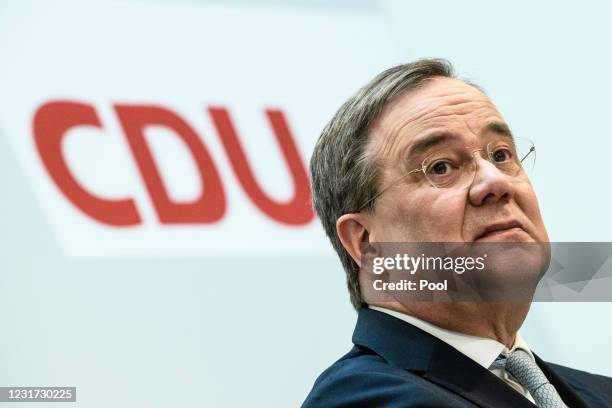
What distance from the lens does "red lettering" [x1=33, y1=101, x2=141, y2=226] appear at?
229cm

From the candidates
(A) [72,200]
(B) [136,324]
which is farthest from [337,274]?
(A) [72,200]

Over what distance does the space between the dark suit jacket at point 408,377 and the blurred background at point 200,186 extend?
80cm

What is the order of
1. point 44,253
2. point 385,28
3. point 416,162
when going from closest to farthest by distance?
point 416,162, point 44,253, point 385,28

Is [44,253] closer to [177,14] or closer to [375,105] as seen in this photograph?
[177,14]

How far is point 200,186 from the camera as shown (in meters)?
2.37

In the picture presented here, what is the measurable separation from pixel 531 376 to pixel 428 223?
30 cm

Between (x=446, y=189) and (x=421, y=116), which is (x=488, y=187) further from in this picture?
(x=421, y=116)

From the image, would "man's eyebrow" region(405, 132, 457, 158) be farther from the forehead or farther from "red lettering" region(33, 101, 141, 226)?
"red lettering" region(33, 101, 141, 226)

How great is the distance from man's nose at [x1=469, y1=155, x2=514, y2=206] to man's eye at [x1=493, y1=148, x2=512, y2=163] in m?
0.08

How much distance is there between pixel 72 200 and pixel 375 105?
0.97 meters

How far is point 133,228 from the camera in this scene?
2.30 meters

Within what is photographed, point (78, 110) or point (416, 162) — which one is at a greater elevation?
point (78, 110)

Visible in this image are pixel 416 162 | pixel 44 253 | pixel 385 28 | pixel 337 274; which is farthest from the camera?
pixel 385 28

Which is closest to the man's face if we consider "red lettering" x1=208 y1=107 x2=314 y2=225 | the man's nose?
the man's nose
